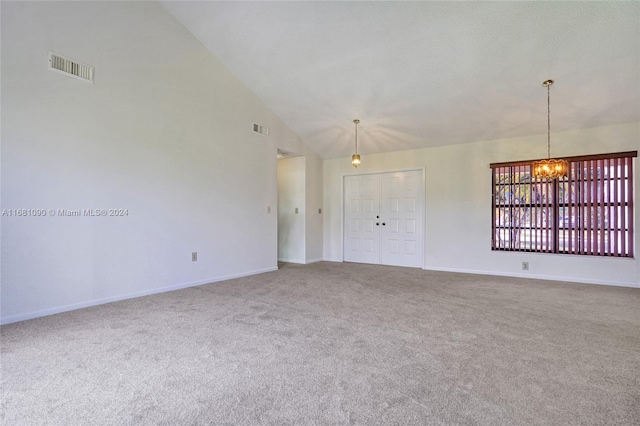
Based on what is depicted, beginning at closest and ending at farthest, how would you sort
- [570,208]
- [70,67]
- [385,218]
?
[70,67] < [570,208] < [385,218]

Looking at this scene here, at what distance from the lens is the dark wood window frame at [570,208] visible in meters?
4.83

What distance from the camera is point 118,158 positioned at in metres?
3.88

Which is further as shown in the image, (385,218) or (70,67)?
(385,218)

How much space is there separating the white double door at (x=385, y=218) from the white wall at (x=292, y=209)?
3.65 feet

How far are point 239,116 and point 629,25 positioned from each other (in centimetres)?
508

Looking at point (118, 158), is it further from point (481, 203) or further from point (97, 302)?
point (481, 203)

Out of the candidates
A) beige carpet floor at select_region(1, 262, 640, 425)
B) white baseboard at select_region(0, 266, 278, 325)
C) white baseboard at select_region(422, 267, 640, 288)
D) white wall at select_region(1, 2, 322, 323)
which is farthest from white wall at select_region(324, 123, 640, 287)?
white baseboard at select_region(0, 266, 278, 325)

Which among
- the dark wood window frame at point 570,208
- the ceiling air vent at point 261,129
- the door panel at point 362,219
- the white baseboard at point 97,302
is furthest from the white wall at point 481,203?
the white baseboard at point 97,302

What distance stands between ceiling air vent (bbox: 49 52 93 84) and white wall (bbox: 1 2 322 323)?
0.20 ft

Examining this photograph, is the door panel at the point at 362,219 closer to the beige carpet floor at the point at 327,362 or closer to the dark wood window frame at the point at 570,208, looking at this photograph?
the dark wood window frame at the point at 570,208

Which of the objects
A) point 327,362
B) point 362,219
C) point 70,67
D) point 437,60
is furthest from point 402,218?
point 70,67

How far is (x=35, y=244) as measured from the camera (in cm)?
325

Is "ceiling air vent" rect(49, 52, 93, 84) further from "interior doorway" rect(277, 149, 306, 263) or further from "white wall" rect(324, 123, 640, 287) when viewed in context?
"white wall" rect(324, 123, 640, 287)

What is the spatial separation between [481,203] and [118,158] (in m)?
5.83
